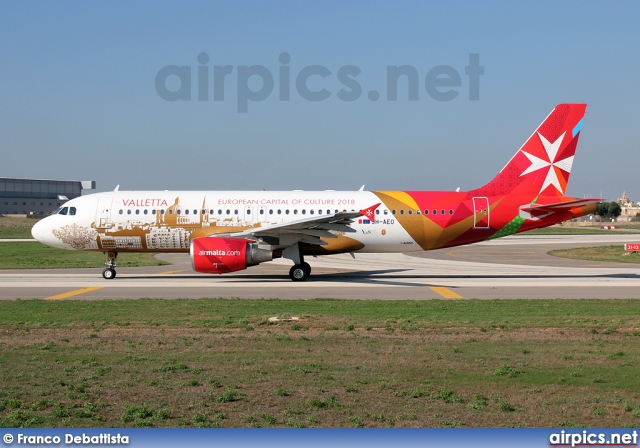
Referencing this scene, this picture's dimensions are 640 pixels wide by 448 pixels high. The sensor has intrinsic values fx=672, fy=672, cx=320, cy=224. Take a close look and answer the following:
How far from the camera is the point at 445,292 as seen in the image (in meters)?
23.8

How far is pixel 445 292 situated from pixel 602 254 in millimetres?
26226

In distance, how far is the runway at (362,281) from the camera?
75.7ft

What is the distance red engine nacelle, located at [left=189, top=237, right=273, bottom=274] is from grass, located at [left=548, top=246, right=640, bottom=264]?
24.4 m

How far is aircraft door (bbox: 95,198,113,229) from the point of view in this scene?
28891mm

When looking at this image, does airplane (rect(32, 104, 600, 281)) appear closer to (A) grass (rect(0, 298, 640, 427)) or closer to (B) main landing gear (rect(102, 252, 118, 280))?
(B) main landing gear (rect(102, 252, 118, 280))

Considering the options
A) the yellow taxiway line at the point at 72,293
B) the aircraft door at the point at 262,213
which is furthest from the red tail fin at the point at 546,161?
the yellow taxiway line at the point at 72,293

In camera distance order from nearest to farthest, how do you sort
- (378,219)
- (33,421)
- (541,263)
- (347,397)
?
(33,421)
(347,397)
(378,219)
(541,263)

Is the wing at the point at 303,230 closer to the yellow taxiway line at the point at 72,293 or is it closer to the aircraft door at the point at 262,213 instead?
the aircraft door at the point at 262,213

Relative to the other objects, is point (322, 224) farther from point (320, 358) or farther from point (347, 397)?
point (347, 397)

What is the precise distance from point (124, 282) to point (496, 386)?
2027cm

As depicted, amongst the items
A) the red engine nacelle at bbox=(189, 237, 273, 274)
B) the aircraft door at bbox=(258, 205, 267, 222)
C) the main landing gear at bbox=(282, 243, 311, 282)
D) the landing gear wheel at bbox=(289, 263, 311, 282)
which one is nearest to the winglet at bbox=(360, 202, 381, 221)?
the main landing gear at bbox=(282, 243, 311, 282)

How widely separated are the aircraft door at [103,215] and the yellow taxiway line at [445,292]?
45.8 ft

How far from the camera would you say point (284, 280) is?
28.7 meters

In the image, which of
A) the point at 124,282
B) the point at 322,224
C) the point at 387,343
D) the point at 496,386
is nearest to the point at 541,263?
the point at 322,224
